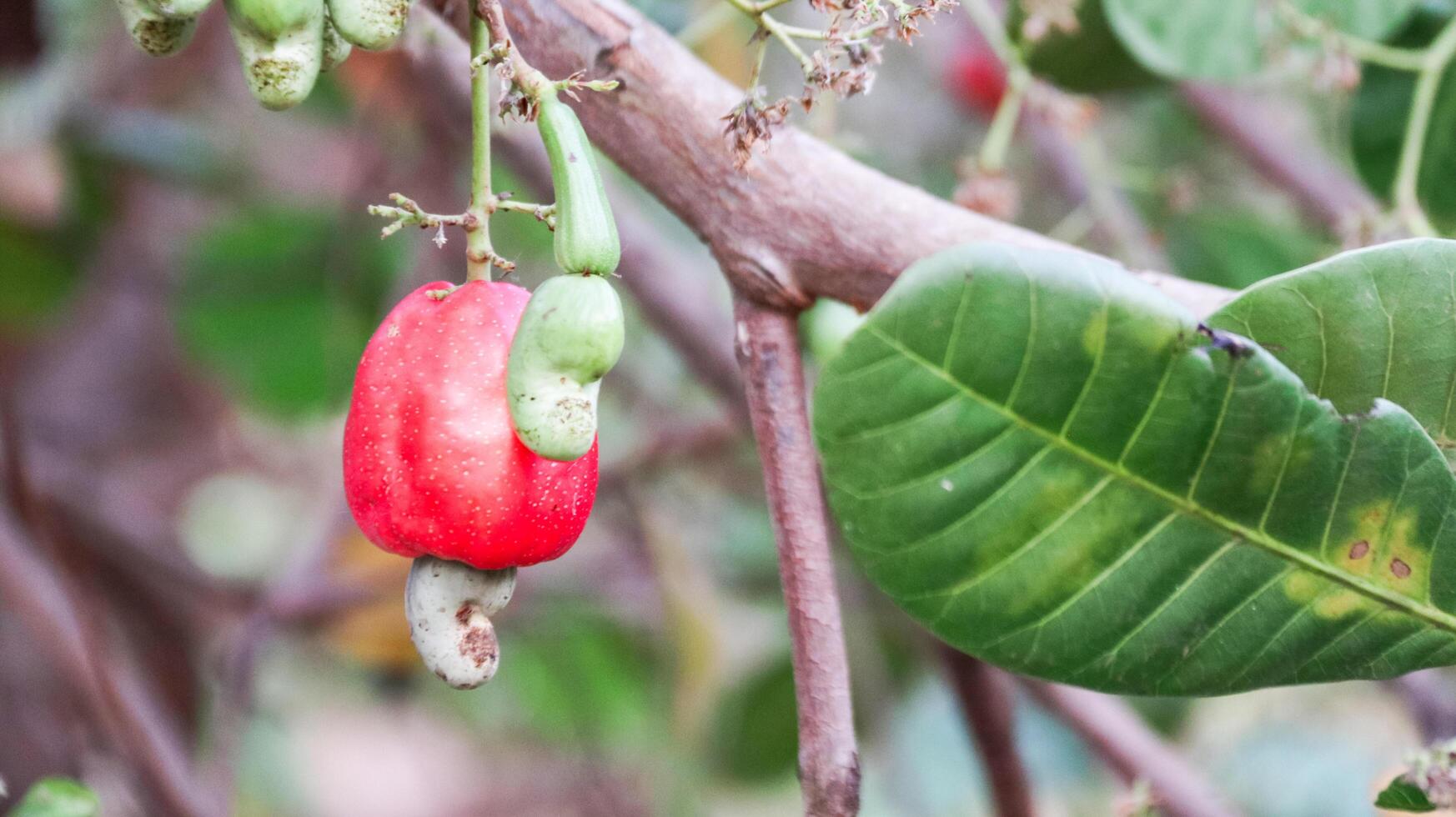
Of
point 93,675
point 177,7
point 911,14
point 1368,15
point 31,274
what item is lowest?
point 31,274

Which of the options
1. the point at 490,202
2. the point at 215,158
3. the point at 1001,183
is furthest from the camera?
the point at 215,158

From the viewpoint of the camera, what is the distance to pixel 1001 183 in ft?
3.51

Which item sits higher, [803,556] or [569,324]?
[569,324]

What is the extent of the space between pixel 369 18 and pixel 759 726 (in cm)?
147

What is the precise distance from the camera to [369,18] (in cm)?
43

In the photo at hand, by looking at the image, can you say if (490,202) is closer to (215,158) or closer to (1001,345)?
(1001,345)

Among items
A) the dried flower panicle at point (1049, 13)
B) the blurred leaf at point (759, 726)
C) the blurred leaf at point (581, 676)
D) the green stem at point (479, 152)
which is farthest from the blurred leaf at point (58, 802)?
the blurred leaf at point (581, 676)

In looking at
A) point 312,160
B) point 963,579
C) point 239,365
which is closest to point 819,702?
point 963,579

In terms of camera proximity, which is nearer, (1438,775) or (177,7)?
(177,7)

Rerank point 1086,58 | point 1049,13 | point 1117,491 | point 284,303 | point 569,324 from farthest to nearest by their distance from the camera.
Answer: point 284,303 < point 1086,58 < point 1049,13 < point 1117,491 < point 569,324

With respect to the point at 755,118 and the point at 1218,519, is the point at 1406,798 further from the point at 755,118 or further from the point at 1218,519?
the point at 755,118

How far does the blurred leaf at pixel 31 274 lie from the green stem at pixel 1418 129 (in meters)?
1.69

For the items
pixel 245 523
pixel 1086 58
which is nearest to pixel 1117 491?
pixel 1086 58

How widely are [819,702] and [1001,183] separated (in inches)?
25.6
